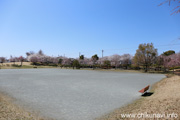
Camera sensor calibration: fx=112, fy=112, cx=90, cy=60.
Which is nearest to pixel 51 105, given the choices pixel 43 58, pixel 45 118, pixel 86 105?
pixel 45 118

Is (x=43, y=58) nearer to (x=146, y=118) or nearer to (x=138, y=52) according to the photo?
(x=138, y=52)

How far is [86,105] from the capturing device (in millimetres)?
6812

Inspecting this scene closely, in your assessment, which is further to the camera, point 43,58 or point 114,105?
point 43,58

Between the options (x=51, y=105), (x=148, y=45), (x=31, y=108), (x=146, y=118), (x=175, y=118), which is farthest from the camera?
(x=148, y=45)

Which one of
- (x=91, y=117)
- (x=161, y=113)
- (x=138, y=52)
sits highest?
(x=138, y=52)

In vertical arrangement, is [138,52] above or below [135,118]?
above

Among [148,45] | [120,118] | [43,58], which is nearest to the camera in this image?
[120,118]

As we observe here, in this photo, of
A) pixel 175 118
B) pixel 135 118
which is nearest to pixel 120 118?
pixel 135 118

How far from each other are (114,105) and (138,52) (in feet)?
120

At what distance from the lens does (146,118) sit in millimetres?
4637

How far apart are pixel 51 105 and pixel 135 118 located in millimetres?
4696

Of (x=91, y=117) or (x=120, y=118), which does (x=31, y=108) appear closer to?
(x=91, y=117)

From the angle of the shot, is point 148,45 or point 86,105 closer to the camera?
point 86,105

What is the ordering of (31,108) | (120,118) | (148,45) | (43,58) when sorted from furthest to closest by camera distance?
(43,58) → (148,45) → (31,108) → (120,118)
